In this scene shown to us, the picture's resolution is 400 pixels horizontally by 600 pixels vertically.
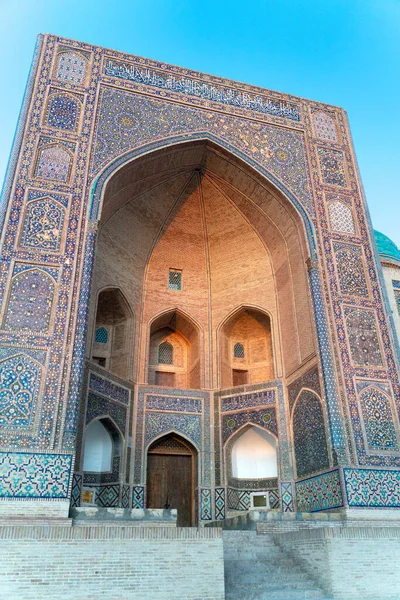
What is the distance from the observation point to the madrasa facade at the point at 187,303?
683 centimetres

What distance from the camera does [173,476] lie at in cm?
896

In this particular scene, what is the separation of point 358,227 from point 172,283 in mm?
3668

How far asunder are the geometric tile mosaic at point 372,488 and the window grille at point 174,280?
16.3ft

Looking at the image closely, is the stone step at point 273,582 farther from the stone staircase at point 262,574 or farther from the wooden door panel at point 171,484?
the wooden door panel at point 171,484

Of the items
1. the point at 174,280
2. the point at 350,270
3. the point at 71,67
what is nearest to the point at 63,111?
the point at 71,67

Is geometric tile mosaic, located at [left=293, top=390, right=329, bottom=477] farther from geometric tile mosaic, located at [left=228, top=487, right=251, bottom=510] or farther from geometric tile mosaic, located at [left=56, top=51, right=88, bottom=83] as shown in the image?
geometric tile mosaic, located at [left=56, top=51, right=88, bottom=83]

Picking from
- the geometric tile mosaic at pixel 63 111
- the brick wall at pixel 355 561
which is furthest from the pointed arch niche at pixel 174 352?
the brick wall at pixel 355 561

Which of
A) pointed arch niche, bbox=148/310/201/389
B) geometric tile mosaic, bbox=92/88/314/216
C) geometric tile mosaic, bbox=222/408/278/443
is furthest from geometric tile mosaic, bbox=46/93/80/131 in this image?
geometric tile mosaic, bbox=222/408/278/443

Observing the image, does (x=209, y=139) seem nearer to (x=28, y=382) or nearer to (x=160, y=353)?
(x=160, y=353)

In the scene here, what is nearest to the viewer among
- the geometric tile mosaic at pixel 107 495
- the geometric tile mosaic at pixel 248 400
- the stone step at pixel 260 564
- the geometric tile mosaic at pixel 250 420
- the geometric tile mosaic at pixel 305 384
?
the stone step at pixel 260 564

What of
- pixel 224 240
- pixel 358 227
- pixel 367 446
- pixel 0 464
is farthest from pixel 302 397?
pixel 0 464

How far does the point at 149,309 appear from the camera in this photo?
10.0 m

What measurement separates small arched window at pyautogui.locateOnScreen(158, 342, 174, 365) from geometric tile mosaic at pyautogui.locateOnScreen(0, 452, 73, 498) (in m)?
4.42

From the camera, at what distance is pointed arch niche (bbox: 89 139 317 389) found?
925 centimetres
